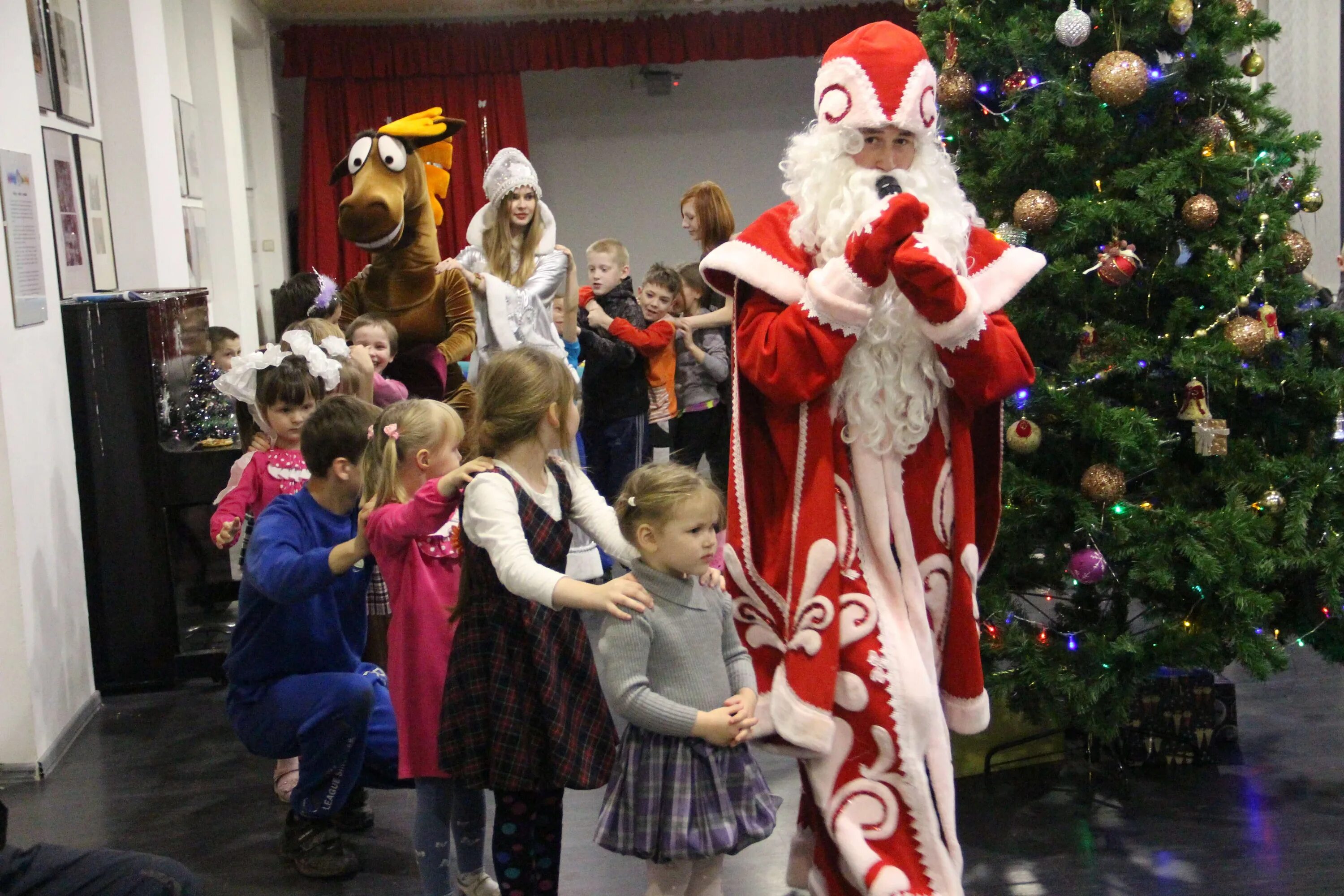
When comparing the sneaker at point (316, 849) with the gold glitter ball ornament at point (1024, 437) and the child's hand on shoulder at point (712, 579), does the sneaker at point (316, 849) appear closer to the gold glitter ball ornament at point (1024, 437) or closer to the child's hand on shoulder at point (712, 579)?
the child's hand on shoulder at point (712, 579)

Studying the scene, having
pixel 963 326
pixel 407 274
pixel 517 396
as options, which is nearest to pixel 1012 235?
pixel 963 326

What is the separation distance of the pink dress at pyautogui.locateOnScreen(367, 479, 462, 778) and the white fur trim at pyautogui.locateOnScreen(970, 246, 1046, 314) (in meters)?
1.10

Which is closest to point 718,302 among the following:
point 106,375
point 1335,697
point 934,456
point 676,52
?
point 106,375

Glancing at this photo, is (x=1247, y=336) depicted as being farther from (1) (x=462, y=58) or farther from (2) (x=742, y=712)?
(1) (x=462, y=58)

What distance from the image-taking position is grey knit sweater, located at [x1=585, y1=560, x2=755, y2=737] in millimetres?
2205

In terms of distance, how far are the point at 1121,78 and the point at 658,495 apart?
1.68 metres

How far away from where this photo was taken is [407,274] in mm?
4992

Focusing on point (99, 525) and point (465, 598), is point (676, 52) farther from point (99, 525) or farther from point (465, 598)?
point (465, 598)

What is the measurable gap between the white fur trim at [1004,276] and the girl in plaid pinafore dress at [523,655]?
31.7 inches

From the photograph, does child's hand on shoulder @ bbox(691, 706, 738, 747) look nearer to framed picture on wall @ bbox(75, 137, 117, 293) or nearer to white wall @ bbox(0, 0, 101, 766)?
white wall @ bbox(0, 0, 101, 766)

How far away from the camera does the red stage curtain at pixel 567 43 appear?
10.0m

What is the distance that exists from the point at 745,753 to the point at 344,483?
118cm

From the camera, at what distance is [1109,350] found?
331 centimetres

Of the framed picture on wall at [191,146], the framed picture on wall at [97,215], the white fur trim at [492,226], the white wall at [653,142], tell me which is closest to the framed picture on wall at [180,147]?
the framed picture on wall at [191,146]
